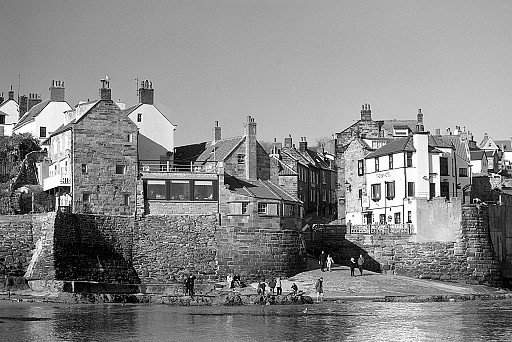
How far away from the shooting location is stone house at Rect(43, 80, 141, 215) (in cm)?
6512

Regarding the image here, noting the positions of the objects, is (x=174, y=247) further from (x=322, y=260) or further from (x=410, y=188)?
(x=410, y=188)

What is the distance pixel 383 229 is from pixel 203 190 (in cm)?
1478

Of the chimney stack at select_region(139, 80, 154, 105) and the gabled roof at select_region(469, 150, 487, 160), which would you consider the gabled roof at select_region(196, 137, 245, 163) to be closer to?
the chimney stack at select_region(139, 80, 154, 105)

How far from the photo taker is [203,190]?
67.2 m

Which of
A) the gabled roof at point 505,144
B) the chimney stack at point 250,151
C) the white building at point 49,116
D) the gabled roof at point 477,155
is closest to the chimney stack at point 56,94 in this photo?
the white building at point 49,116

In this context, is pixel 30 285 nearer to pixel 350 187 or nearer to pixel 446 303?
pixel 446 303

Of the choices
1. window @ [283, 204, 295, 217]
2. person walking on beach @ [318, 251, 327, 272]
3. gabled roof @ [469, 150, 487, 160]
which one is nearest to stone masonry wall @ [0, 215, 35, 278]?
window @ [283, 204, 295, 217]

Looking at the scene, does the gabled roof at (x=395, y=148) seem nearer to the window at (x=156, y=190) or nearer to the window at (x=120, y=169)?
the window at (x=156, y=190)

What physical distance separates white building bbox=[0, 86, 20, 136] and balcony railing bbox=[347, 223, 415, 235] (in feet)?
110

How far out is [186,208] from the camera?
66.8 meters

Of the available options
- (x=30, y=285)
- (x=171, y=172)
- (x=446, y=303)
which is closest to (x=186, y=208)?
(x=171, y=172)

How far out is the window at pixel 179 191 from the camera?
66938 mm

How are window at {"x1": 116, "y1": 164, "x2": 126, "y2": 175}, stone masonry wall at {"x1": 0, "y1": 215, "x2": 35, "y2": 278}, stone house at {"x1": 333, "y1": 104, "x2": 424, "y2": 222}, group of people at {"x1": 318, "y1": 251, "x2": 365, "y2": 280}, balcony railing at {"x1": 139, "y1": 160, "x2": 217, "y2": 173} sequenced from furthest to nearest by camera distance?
stone house at {"x1": 333, "y1": 104, "x2": 424, "y2": 222}
balcony railing at {"x1": 139, "y1": 160, "x2": 217, "y2": 173}
window at {"x1": 116, "y1": 164, "x2": 126, "y2": 175}
group of people at {"x1": 318, "y1": 251, "x2": 365, "y2": 280}
stone masonry wall at {"x1": 0, "y1": 215, "x2": 35, "y2": 278}

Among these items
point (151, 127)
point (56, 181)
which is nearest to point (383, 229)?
point (151, 127)
